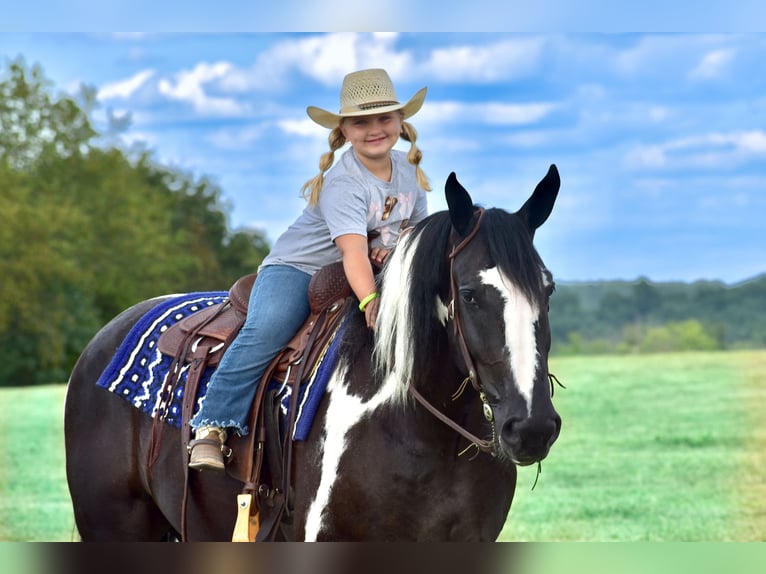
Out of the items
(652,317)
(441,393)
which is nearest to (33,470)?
(441,393)

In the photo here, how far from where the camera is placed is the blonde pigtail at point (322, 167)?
369 cm

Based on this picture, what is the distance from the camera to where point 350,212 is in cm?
351

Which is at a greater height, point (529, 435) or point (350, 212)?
point (350, 212)

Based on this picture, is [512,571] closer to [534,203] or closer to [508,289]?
[508,289]

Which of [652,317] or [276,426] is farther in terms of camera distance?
[652,317]

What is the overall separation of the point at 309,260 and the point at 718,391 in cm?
1294

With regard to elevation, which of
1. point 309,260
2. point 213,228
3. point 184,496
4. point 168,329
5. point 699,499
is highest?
point 213,228

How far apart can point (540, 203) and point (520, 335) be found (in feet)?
1.88

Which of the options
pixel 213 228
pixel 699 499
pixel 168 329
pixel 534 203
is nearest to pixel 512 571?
pixel 534 203

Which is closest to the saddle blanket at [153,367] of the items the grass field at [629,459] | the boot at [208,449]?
the boot at [208,449]

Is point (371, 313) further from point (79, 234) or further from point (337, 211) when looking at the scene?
point (79, 234)

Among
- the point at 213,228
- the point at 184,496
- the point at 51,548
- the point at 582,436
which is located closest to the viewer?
the point at 51,548

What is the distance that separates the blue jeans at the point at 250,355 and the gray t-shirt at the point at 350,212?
185 millimetres

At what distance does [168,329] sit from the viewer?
4.32 m
